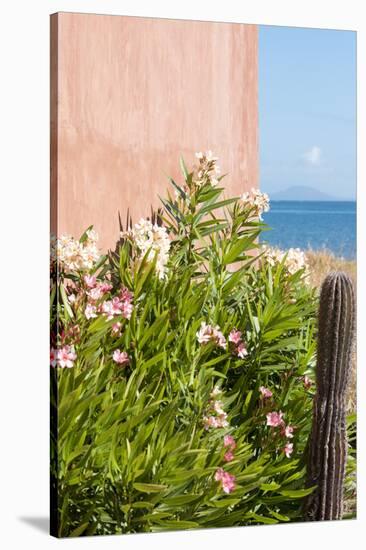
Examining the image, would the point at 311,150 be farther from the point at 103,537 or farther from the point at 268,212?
the point at 103,537

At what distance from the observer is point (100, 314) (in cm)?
569

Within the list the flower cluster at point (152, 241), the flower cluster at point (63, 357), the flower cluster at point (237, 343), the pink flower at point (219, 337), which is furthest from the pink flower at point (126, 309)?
the flower cluster at point (237, 343)

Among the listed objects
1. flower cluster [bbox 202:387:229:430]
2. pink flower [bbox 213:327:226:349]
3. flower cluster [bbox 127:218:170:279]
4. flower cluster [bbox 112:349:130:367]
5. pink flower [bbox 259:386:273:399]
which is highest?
flower cluster [bbox 127:218:170:279]

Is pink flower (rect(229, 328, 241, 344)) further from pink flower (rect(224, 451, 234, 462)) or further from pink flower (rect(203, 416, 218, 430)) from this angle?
pink flower (rect(224, 451, 234, 462))

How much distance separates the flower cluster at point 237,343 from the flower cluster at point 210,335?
0.21ft

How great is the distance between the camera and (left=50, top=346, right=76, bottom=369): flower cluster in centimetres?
553

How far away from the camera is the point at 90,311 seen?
5664 mm

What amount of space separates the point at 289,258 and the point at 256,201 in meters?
0.35

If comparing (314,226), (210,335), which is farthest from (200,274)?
(314,226)

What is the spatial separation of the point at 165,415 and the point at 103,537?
601 mm

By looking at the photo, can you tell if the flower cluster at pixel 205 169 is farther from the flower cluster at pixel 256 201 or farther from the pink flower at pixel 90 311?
the pink flower at pixel 90 311

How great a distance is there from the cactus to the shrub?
0.09 metres

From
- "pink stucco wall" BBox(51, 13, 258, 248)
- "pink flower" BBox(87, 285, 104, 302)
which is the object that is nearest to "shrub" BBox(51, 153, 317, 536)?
"pink flower" BBox(87, 285, 104, 302)

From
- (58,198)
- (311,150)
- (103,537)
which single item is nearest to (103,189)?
(58,198)
